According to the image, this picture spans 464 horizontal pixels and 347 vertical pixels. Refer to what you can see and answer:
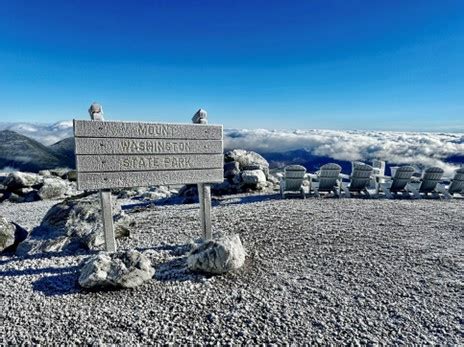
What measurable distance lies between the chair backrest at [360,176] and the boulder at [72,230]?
8984mm

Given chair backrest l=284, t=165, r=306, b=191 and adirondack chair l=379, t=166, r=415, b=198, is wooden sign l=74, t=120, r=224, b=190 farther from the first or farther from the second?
adirondack chair l=379, t=166, r=415, b=198

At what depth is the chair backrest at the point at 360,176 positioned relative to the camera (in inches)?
484

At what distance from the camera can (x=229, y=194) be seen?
14.1 metres

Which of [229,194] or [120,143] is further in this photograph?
[229,194]

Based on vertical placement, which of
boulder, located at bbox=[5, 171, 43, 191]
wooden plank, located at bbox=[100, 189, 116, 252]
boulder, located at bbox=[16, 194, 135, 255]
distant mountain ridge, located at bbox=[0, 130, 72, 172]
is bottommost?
distant mountain ridge, located at bbox=[0, 130, 72, 172]

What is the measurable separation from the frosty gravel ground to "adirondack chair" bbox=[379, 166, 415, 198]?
4.83 m

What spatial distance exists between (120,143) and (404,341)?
220 inches

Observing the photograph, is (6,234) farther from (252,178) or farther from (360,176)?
(360,176)

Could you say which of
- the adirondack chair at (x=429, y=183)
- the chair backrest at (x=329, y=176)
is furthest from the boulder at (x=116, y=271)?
the adirondack chair at (x=429, y=183)

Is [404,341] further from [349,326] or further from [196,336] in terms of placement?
[196,336]

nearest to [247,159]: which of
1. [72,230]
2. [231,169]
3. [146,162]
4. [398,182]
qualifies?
[231,169]

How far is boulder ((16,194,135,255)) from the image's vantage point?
6.52m

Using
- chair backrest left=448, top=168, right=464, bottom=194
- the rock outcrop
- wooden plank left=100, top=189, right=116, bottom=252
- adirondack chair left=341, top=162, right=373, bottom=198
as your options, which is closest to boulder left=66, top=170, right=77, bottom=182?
the rock outcrop

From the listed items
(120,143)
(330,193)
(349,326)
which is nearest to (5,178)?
(120,143)
